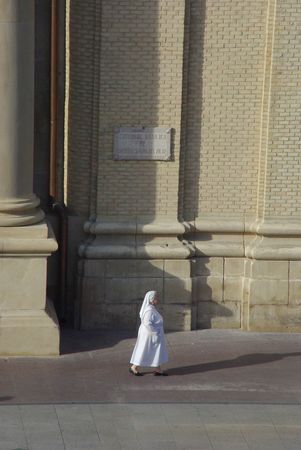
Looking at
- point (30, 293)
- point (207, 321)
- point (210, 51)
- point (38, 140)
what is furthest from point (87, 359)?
point (210, 51)

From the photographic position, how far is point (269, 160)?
20344 mm

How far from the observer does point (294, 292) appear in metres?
20.5

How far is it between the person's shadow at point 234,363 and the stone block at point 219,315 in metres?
1.37

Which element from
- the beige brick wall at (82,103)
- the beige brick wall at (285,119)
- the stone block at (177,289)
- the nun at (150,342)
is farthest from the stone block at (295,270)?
the beige brick wall at (82,103)

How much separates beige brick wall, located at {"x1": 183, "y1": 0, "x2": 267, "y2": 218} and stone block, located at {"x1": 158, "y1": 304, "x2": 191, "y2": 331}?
1.49m

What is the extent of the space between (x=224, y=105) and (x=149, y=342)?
14.2 ft

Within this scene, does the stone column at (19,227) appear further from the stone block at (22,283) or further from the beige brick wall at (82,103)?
the beige brick wall at (82,103)

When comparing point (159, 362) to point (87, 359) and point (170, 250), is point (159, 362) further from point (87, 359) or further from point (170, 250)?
point (170, 250)

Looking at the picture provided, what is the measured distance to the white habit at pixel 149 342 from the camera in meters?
18.1

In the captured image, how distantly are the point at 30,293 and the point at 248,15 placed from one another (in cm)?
556

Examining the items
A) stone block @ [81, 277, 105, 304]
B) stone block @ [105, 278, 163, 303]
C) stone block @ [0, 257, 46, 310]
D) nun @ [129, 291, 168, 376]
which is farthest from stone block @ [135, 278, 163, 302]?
nun @ [129, 291, 168, 376]

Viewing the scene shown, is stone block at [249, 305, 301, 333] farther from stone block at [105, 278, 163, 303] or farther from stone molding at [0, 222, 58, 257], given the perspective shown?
stone molding at [0, 222, 58, 257]

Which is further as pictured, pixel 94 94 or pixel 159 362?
pixel 94 94
